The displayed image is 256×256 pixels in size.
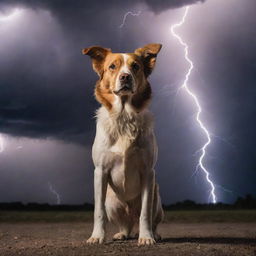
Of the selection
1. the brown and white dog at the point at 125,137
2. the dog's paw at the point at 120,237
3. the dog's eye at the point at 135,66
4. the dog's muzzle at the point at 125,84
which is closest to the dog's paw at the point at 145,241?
the brown and white dog at the point at 125,137

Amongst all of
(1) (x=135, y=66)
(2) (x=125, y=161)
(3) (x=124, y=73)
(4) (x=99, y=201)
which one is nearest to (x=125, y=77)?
(3) (x=124, y=73)

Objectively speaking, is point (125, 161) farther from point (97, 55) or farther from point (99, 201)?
point (97, 55)

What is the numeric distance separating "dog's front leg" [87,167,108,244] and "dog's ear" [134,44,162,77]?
1732 mm

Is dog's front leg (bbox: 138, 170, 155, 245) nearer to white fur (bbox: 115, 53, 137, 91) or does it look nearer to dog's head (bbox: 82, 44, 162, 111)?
dog's head (bbox: 82, 44, 162, 111)

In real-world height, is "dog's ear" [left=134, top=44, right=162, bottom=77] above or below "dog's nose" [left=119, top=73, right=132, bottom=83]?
above

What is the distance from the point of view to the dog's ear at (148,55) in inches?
264

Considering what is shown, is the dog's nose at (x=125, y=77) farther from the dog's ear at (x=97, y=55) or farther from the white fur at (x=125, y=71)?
the dog's ear at (x=97, y=55)

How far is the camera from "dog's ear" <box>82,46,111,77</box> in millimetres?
6664

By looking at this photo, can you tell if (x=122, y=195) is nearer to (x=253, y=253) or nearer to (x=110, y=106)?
(x=110, y=106)

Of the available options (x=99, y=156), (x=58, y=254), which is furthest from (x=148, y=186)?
(x=58, y=254)

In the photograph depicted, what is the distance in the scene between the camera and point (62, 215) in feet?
45.4

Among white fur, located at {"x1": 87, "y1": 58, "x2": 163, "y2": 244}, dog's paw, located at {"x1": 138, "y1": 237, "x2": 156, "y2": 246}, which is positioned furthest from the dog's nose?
dog's paw, located at {"x1": 138, "y1": 237, "x2": 156, "y2": 246}

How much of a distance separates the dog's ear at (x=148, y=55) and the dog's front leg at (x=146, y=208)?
1.61 m

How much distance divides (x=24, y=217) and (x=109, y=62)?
842cm
